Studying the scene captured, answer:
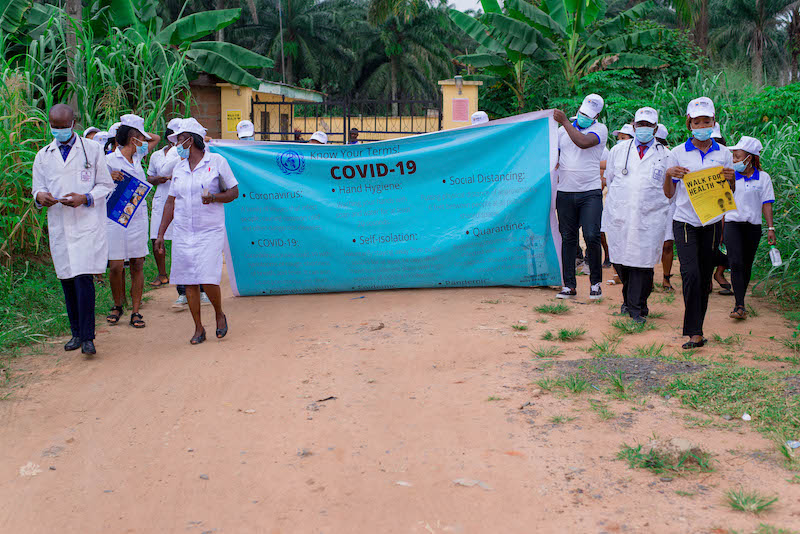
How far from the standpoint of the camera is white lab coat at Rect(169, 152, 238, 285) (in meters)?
6.53

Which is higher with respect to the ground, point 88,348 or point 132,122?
point 132,122

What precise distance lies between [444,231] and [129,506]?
5.13m

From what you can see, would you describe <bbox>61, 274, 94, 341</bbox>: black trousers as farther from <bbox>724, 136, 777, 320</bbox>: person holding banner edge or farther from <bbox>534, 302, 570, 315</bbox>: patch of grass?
<bbox>724, 136, 777, 320</bbox>: person holding banner edge

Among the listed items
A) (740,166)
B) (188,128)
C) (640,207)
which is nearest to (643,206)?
(640,207)

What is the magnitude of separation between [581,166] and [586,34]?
12.5 metres

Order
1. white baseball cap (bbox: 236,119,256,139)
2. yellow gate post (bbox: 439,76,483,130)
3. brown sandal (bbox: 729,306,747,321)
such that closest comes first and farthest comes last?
brown sandal (bbox: 729,306,747,321), white baseball cap (bbox: 236,119,256,139), yellow gate post (bbox: 439,76,483,130)

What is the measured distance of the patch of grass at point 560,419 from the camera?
4449mm

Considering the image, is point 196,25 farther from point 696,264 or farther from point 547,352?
point 696,264

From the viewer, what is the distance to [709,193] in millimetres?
5938

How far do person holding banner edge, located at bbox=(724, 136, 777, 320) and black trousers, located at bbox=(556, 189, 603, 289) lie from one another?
3.93ft

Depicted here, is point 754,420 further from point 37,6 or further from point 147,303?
point 37,6

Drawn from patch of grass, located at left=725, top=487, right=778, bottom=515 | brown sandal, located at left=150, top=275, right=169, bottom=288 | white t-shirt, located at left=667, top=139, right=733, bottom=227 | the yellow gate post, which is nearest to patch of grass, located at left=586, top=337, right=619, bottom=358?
white t-shirt, located at left=667, top=139, right=733, bottom=227

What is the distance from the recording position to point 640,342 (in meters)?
6.35

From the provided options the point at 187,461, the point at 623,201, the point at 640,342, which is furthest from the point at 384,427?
the point at 623,201
